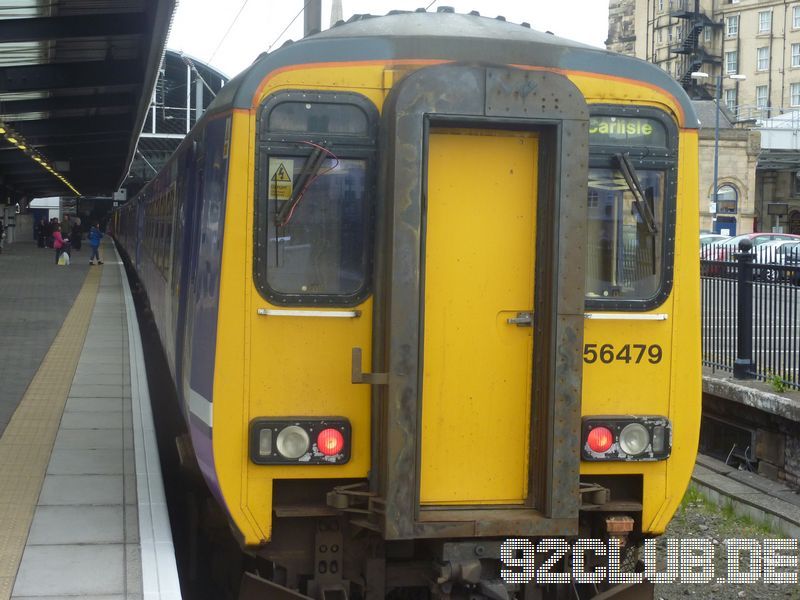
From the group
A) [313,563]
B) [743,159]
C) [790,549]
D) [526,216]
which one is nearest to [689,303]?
[526,216]

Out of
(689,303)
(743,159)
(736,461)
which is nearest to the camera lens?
(689,303)

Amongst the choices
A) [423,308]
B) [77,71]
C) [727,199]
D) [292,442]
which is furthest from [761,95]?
[292,442]

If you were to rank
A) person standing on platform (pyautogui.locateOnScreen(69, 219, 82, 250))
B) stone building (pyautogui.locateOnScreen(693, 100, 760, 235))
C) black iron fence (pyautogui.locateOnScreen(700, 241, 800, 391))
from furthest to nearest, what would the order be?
stone building (pyautogui.locateOnScreen(693, 100, 760, 235)) < person standing on platform (pyautogui.locateOnScreen(69, 219, 82, 250)) < black iron fence (pyautogui.locateOnScreen(700, 241, 800, 391))

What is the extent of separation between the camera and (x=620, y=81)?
566 centimetres

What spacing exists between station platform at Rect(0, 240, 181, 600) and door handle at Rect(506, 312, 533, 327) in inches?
84.9

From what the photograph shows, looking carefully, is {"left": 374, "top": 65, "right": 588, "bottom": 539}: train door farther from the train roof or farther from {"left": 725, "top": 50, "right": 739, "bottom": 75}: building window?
{"left": 725, "top": 50, "right": 739, "bottom": 75}: building window

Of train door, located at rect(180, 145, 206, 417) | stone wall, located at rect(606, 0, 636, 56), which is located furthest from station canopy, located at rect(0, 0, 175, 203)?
stone wall, located at rect(606, 0, 636, 56)

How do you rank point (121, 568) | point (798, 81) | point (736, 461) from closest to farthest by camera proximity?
point (121, 568) → point (736, 461) → point (798, 81)

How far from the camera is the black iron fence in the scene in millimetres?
10820

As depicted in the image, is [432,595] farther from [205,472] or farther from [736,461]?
[736,461]

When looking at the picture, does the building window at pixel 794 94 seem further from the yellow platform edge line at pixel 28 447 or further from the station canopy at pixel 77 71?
the yellow platform edge line at pixel 28 447

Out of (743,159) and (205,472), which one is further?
(743,159)

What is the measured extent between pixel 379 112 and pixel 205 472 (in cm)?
192

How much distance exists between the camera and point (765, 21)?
268 feet
